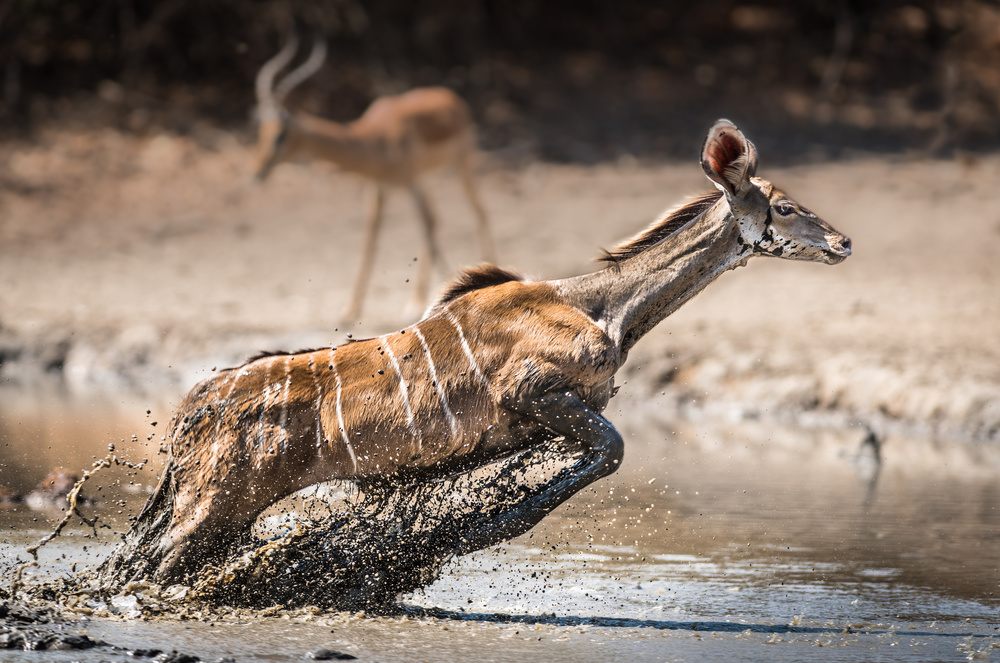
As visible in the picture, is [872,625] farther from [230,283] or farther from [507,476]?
[230,283]

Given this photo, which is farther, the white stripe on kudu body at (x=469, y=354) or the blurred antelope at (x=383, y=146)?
the blurred antelope at (x=383, y=146)

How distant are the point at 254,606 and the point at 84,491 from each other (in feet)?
8.37

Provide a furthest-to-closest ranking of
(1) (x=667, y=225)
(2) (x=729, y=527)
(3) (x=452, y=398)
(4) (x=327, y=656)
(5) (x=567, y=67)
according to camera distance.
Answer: (5) (x=567, y=67) < (2) (x=729, y=527) < (1) (x=667, y=225) < (3) (x=452, y=398) < (4) (x=327, y=656)

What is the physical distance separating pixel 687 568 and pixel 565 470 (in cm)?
116

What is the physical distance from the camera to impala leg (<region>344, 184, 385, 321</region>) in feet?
41.5

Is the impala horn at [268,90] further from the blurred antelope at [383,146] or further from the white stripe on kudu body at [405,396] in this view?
the white stripe on kudu body at [405,396]

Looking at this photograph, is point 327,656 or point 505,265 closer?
point 327,656

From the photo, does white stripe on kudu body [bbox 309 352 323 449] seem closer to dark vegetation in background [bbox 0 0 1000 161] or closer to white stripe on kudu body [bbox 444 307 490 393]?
white stripe on kudu body [bbox 444 307 490 393]

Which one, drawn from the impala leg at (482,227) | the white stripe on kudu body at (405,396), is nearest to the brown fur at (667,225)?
the white stripe on kudu body at (405,396)

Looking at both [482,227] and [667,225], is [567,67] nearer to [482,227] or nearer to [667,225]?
[482,227]

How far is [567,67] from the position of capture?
2030 cm

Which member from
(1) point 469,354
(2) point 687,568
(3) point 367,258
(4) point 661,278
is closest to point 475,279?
(1) point 469,354

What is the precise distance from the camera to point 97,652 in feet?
13.8

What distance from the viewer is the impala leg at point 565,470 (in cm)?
485
